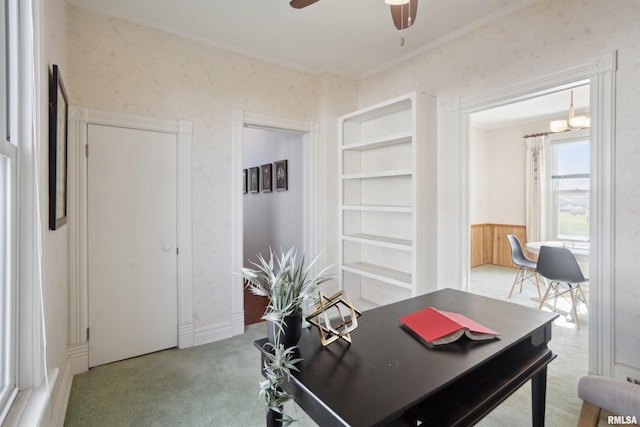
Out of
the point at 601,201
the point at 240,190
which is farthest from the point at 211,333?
the point at 601,201

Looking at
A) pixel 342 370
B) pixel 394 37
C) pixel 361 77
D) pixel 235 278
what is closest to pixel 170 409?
pixel 235 278

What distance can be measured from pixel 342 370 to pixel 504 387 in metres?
0.63

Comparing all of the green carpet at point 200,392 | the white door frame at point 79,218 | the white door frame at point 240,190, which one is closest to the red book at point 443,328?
the green carpet at point 200,392

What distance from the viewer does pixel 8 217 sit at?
3.60ft

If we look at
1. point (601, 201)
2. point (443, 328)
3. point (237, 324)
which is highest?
point (601, 201)

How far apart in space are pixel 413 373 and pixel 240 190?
2.45 meters

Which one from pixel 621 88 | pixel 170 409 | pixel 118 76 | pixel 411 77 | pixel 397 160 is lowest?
pixel 170 409

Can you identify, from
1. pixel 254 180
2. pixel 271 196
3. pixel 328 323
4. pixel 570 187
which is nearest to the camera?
pixel 328 323

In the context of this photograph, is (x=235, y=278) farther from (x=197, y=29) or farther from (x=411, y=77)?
(x=411, y=77)

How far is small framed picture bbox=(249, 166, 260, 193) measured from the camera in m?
5.14

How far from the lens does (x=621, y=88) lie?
6.50 ft

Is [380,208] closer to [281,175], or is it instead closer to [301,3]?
[281,175]

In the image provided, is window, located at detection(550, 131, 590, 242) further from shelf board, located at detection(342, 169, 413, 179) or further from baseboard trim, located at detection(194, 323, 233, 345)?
baseboard trim, located at detection(194, 323, 233, 345)

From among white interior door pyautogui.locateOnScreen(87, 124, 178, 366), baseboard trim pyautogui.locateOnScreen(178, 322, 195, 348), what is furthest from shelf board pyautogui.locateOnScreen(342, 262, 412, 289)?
white interior door pyautogui.locateOnScreen(87, 124, 178, 366)
